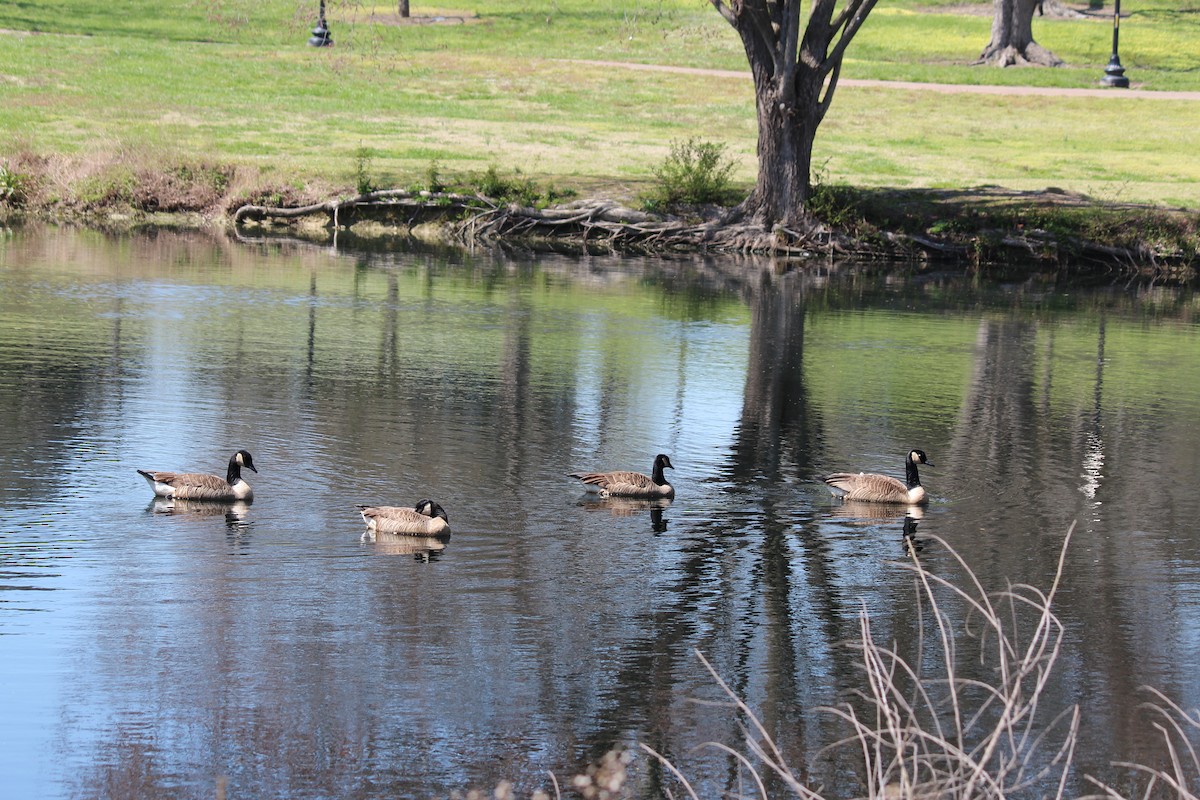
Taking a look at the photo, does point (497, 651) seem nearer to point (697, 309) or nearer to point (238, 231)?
point (697, 309)

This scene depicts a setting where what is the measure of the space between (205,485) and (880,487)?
21.9 ft

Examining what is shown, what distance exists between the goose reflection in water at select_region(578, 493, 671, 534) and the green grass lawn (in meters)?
16.5

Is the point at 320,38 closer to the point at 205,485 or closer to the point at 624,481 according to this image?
the point at 624,481

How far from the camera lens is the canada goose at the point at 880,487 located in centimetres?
1691

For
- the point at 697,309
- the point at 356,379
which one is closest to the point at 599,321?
the point at 697,309

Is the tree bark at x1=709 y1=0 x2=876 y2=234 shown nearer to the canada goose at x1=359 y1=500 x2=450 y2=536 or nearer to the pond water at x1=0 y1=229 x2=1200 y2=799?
the pond water at x1=0 y1=229 x2=1200 y2=799

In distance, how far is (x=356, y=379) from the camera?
74.3ft

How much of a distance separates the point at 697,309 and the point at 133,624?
1967 cm

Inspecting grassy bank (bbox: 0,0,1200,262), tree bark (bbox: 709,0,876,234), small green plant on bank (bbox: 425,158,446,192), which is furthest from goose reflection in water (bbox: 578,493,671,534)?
small green plant on bank (bbox: 425,158,446,192)

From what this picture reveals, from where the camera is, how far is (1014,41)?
7150cm

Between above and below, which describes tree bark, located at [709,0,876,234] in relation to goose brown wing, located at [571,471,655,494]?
above

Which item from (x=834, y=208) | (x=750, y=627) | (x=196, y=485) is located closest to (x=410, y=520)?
(x=196, y=485)

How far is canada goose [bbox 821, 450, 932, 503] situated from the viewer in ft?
55.5

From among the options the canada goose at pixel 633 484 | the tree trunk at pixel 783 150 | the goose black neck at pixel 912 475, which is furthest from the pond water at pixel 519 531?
the tree trunk at pixel 783 150
